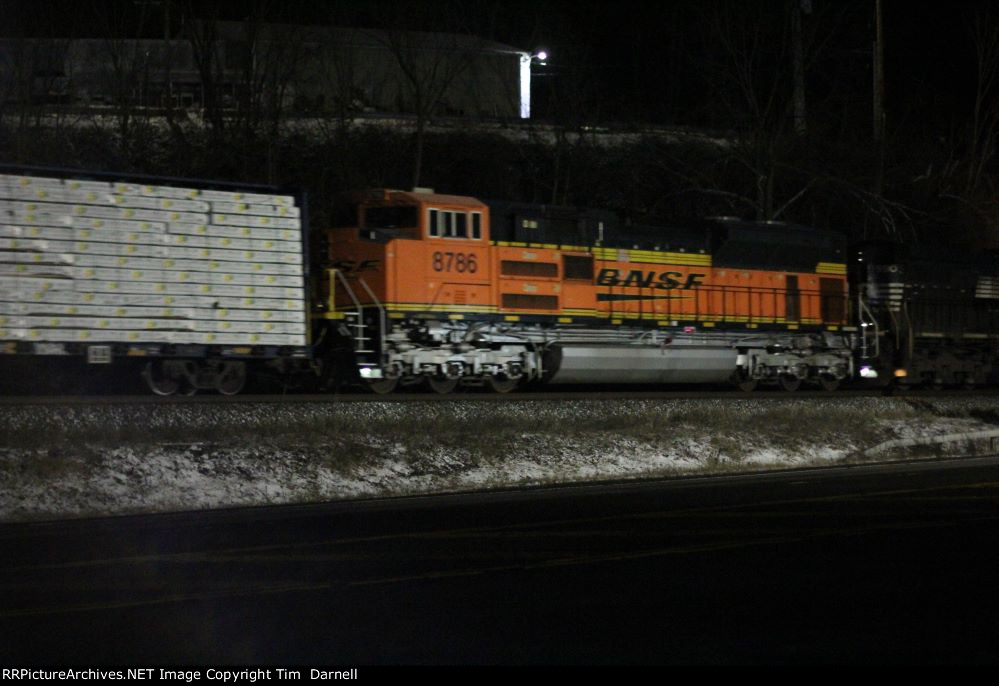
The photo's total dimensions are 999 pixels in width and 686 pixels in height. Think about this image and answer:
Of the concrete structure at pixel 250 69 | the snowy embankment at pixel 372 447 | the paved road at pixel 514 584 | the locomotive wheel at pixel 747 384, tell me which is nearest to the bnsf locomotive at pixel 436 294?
the locomotive wheel at pixel 747 384

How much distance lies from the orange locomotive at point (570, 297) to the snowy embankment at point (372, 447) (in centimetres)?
262

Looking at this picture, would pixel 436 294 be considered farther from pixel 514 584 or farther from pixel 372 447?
pixel 514 584

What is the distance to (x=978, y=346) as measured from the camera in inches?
1102

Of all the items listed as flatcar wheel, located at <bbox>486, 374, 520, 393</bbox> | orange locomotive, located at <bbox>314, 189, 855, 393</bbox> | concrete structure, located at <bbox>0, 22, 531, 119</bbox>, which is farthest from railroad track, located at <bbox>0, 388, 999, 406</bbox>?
concrete structure, located at <bbox>0, 22, 531, 119</bbox>

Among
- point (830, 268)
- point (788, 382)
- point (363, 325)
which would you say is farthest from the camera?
point (830, 268)

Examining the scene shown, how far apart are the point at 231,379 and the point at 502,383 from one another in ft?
16.9

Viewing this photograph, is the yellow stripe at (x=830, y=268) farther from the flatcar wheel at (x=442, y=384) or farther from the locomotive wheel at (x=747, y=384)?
the flatcar wheel at (x=442, y=384)

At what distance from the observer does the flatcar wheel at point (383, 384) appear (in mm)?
19078

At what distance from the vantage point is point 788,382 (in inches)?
973

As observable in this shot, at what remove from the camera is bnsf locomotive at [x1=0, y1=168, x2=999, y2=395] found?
53.8ft

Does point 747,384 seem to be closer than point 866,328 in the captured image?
Yes

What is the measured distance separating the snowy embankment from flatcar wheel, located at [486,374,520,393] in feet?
9.31

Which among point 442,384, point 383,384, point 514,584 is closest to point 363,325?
point 383,384

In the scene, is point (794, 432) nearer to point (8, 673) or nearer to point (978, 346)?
point (978, 346)
